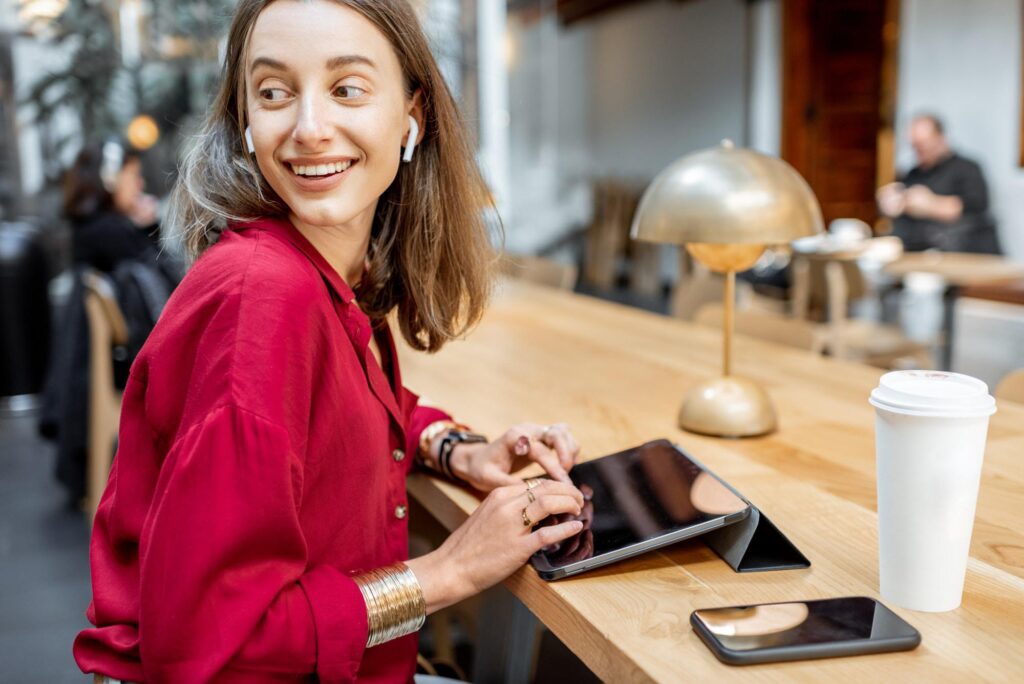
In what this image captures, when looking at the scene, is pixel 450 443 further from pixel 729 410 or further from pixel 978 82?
pixel 978 82

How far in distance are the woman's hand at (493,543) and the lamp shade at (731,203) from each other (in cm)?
58

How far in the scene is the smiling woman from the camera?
3.11ft

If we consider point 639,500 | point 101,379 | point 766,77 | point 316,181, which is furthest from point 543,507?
point 766,77

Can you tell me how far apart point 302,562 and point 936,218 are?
638cm

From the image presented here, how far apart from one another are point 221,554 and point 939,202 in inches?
257

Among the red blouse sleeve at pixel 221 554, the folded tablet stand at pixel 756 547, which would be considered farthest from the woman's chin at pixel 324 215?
the folded tablet stand at pixel 756 547

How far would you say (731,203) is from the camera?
1.55m

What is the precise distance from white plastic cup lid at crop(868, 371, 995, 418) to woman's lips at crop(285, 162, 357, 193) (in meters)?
0.64

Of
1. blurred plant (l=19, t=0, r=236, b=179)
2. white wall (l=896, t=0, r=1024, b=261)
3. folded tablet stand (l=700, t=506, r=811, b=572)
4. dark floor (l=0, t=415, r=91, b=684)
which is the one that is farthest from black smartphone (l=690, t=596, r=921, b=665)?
white wall (l=896, t=0, r=1024, b=261)

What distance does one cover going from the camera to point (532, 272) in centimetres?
444

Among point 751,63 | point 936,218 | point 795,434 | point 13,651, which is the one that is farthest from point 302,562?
point 751,63

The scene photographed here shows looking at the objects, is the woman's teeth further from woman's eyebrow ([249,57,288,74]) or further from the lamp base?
the lamp base

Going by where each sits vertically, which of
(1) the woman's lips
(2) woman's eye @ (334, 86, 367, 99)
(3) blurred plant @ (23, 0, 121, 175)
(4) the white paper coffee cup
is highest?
(3) blurred plant @ (23, 0, 121, 175)

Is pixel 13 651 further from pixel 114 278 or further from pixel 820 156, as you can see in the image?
pixel 820 156
